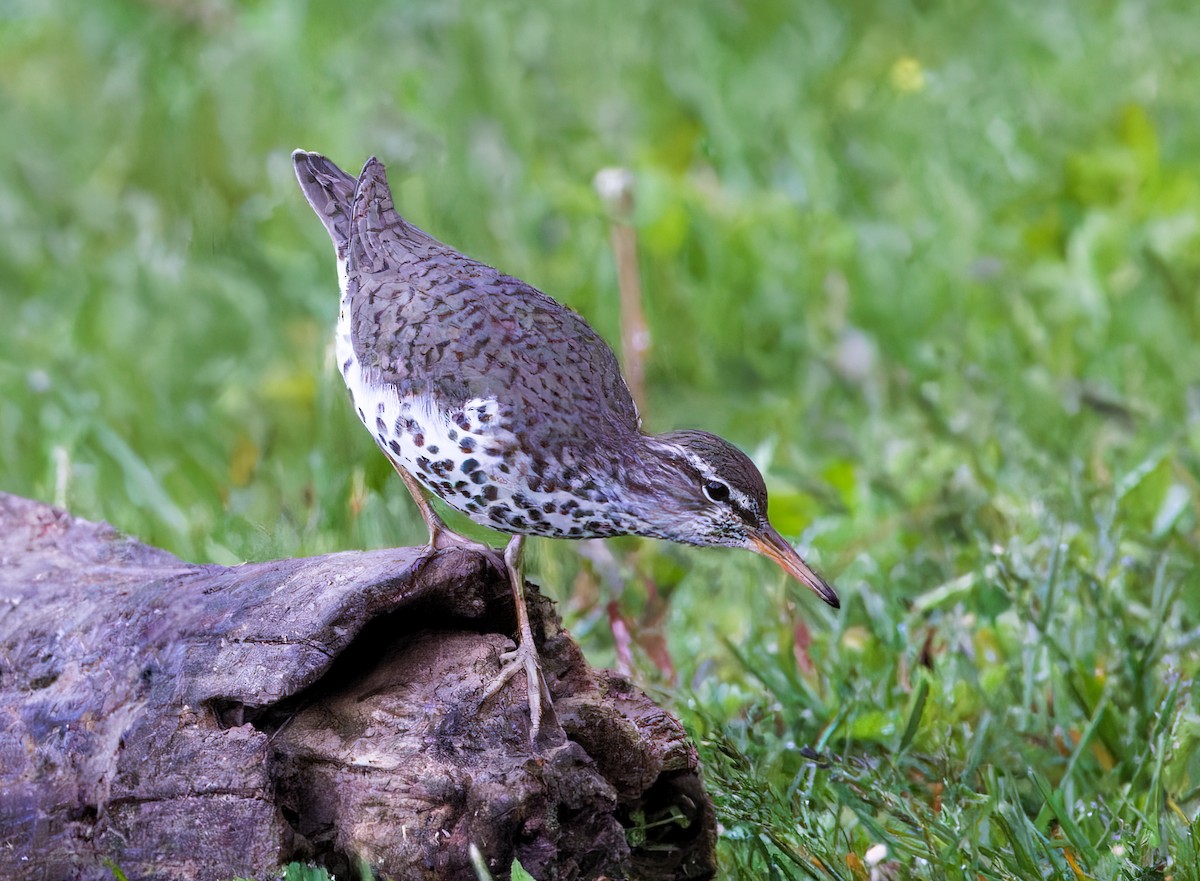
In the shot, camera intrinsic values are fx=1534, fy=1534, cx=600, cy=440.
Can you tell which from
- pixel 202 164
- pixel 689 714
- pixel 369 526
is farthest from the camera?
pixel 202 164

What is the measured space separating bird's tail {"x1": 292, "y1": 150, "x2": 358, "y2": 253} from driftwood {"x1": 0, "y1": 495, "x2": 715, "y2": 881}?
1.66 meters

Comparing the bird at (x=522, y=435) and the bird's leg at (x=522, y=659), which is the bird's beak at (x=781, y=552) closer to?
the bird at (x=522, y=435)

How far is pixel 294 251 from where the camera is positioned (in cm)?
775

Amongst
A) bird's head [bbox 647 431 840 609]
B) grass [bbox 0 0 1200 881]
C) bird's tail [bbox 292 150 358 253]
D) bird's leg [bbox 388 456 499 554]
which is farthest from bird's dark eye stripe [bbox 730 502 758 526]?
bird's tail [bbox 292 150 358 253]

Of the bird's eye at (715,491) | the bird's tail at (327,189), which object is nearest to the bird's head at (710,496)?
the bird's eye at (715,491)

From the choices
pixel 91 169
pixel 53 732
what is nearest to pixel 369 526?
pixel 53 732

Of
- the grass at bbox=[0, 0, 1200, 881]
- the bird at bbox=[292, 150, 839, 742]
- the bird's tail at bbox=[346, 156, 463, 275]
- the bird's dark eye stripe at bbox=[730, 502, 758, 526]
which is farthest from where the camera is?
the bird's tail at bbox=[346, 156, 463, 275]

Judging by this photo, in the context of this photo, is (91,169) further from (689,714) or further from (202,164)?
(689,714)

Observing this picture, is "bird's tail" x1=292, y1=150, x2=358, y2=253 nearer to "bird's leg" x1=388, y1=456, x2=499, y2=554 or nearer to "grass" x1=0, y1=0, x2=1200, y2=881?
"grass" x1=0, y1=0, x2=1200, y2=881

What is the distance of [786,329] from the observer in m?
7.47

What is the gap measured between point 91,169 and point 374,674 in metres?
6.26

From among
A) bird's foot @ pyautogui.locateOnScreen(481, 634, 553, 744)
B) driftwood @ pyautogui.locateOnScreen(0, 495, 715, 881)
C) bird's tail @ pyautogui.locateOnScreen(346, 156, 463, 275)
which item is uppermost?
bird's tail @ pyautogui.locateOnScreen(346, 156, 463, 275)

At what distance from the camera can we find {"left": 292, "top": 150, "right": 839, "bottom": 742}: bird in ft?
12.0

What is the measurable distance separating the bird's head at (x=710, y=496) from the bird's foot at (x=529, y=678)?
0.56m
